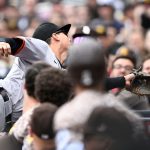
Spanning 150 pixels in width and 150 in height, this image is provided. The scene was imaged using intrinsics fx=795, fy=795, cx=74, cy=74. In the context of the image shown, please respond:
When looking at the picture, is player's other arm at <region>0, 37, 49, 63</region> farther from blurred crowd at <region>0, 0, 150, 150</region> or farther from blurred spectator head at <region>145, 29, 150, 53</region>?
blurred spectator head at <region>145, 29, 150, 53</region>

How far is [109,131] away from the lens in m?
Result: 3.93

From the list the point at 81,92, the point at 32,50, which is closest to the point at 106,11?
the point at 32,50

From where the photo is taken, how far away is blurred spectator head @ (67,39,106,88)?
396cm

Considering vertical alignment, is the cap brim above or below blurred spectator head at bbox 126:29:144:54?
above

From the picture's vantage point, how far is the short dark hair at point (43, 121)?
13.9ft

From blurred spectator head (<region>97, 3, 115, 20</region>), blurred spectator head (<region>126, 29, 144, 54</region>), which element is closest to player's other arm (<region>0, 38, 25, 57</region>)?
blurred spectator head (<region>126, 29, 144, 54</region>)

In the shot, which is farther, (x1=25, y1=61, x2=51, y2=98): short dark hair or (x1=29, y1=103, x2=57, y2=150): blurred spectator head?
(x1=25, y1=61, x2=51, y2=98): short dark hair

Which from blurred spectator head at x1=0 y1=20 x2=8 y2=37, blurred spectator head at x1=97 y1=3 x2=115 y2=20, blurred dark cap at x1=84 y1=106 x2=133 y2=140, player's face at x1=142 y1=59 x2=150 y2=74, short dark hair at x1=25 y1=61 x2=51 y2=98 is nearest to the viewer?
blurred dark cap at x1=84 y1=106 x2=133 y2=140

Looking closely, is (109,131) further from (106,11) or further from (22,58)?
(106,11)

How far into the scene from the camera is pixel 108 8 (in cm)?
1565

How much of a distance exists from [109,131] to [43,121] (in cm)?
46

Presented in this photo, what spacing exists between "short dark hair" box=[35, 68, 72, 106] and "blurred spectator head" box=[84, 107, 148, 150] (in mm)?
624

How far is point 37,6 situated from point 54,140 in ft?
40.5

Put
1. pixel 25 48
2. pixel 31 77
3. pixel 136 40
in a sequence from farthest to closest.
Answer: pixel 136 40 → pixel 25 48 → pixel 31 77
